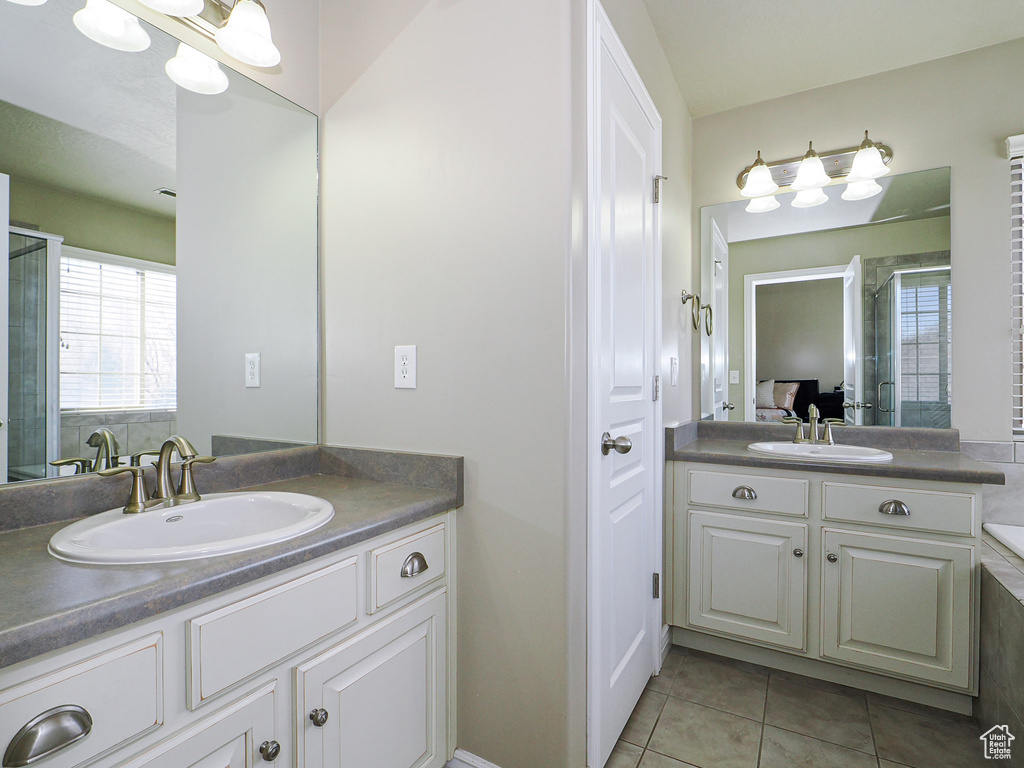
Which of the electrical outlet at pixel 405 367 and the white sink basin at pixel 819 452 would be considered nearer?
the electrical outlet at pixel 405 367

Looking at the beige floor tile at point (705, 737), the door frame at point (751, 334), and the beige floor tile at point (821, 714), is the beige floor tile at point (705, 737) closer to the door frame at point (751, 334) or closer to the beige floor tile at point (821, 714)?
the beige floor tile at point (821, 714)

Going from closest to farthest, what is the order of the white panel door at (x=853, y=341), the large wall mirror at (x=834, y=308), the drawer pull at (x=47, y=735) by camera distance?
1. the drawer pull at (x=47, y=735)
2. the large wall mirror at (x=834, y=308)
3. the white panel door at (x=853, y=341)

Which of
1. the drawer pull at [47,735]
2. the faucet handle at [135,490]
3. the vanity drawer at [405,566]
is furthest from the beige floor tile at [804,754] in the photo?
the faucet handle at [135,490]

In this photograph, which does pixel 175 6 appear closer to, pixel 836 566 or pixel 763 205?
pixel 763 205

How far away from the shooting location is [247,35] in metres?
1.29

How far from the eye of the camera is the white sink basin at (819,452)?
1.84 meters

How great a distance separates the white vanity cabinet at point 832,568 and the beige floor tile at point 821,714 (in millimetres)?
111

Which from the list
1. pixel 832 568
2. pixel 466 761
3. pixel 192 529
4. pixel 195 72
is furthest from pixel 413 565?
pixel 832 568

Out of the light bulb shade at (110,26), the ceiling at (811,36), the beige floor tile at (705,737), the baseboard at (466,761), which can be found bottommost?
the beige floor tile at (705,737)

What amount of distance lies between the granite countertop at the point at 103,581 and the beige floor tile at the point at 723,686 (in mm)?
1378

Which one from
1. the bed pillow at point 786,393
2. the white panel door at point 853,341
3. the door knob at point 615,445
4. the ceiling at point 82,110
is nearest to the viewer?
the ceiling at point 82,110

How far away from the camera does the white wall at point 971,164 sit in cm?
199

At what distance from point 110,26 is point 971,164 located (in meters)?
2.88

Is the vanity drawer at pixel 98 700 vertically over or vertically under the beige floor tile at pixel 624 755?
over
